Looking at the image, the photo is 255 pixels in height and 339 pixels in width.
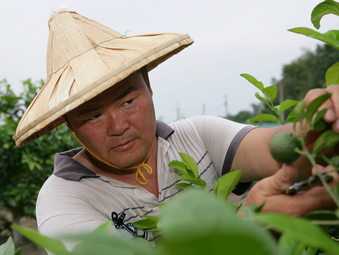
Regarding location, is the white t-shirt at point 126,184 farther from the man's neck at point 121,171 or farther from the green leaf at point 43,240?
the green leaf at point 43,240

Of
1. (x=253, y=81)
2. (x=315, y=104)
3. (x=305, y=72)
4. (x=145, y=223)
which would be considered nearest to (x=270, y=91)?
(x=253, y=81)

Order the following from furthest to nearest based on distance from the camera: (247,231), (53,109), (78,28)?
(78,28)
(53,109)
(247,231)

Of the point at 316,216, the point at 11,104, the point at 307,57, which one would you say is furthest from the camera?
the point at 307,57

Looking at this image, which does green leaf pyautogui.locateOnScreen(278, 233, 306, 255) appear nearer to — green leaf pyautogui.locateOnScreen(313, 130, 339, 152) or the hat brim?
green leaf pyautogui.locateOnScreen(313, 130, 339, 152)

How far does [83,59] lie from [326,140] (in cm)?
86

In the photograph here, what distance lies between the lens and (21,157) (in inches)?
121

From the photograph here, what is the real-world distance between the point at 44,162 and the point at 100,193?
7.71 feet

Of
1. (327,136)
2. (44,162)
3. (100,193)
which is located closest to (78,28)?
(100,193)

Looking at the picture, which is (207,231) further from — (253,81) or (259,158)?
(259,158)

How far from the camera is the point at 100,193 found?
45.1 inches

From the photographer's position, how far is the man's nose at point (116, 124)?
1047mm

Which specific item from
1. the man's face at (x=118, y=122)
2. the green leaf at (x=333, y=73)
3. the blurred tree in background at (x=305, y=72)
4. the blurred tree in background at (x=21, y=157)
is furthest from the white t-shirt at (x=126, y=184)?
the blurred tree in background at (x=305, y=72)

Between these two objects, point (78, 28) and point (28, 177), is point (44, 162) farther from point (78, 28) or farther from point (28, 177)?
point (78, 28)

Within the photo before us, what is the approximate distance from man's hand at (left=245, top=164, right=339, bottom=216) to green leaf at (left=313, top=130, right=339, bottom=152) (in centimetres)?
4
